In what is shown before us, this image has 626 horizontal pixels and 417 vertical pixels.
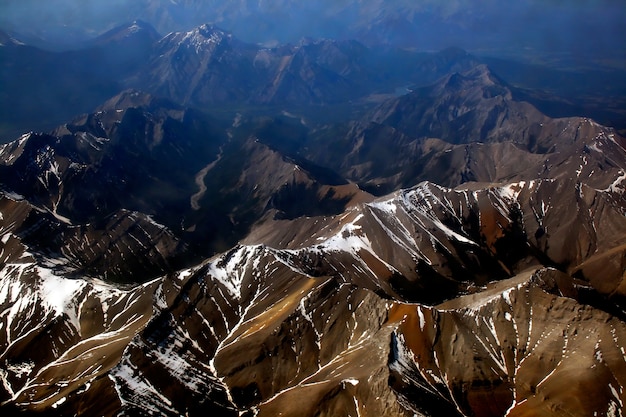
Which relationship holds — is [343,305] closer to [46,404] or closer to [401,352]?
[401,352]

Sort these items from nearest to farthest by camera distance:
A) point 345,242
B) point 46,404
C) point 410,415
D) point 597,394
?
point 410,415 → point 597,394 → point 46,404 → point 345,242

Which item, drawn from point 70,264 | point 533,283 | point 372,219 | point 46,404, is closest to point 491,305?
point 533,283

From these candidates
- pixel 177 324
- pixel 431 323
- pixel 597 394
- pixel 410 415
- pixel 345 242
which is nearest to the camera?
pixel 410 415

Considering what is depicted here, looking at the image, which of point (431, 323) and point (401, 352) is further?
point (431, 323)

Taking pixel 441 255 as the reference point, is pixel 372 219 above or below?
above

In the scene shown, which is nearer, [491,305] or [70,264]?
[491,305]

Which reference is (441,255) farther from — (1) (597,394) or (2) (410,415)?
(2) (410,415)

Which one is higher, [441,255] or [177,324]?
[177,324]

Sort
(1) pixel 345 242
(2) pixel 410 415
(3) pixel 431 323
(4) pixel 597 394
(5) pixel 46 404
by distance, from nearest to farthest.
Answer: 1. (2) pixel 410 415
2. (4) pixel 597 394
3. (5) pixel 46 404
4. (3) pixel 431 323
5. (1) pixel 345 242

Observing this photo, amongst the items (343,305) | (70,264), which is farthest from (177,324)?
(70,264)
